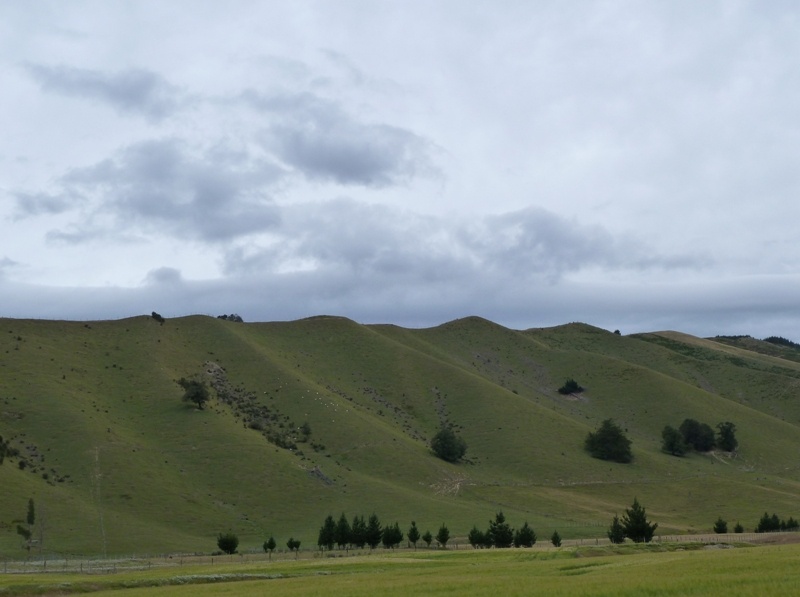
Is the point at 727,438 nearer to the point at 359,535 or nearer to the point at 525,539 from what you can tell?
the point at 525,539

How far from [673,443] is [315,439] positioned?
227 ft

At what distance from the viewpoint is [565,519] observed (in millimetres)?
112188

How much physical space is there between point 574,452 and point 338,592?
110 meters

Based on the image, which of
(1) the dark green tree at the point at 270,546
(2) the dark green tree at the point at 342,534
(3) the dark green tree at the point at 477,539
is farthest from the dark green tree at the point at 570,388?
(1) the dark green tree at the point at 270,546

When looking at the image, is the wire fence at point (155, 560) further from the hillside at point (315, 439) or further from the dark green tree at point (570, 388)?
the dark green tree at point (570, 388)

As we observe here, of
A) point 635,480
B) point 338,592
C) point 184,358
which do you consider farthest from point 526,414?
point 338,592

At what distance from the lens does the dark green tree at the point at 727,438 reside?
159125 millimetres

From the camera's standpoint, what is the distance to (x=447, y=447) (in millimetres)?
135625

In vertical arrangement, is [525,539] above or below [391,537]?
above

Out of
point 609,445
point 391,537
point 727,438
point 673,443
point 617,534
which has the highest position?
point 727,438

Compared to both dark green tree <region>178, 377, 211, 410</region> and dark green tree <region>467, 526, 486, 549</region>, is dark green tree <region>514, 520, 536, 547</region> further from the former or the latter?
dark green tree <region>178, 377, 211, 410</region>

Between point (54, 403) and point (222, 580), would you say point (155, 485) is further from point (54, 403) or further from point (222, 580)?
point (222, 580)

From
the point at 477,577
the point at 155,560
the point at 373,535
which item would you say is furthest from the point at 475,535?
the point at 477,577

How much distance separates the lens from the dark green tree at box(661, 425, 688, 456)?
156250 millimetres
